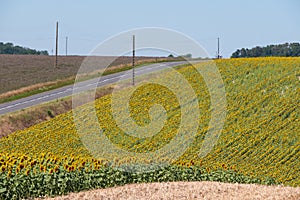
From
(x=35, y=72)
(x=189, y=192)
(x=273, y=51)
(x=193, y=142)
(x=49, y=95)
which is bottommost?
(x=193, y=142)

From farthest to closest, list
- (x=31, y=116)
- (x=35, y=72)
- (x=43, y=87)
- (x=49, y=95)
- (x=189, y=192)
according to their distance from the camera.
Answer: (x=35, y=72) < (x=43, y=87) < (x=49, y=95) < (x=31, y=116) < (x=189, y=192)

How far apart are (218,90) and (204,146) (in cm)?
757

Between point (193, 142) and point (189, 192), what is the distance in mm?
8536

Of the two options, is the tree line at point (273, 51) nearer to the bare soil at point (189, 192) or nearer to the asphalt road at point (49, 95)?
the asphalt road at point (49, 95)

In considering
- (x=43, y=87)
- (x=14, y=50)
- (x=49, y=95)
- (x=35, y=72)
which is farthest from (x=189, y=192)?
(x=14, y=50)

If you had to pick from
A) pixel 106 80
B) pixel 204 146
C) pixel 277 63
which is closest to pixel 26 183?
pixel 204 146

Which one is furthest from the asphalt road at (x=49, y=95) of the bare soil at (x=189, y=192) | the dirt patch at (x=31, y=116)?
the bare soil at (x=189, y=192)

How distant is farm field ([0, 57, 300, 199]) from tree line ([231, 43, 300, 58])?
66.9 ft

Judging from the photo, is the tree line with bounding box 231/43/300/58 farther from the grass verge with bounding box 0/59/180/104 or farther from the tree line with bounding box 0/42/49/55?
the tree line with bounding box 0/42/49/55

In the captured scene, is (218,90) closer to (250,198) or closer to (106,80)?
(106,80)

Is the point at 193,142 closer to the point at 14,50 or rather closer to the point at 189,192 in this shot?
the point at 189,192

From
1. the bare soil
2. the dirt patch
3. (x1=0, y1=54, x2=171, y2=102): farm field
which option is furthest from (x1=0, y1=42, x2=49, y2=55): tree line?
the bare soil

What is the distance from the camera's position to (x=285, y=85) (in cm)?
2455

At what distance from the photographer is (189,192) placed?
10.5m
